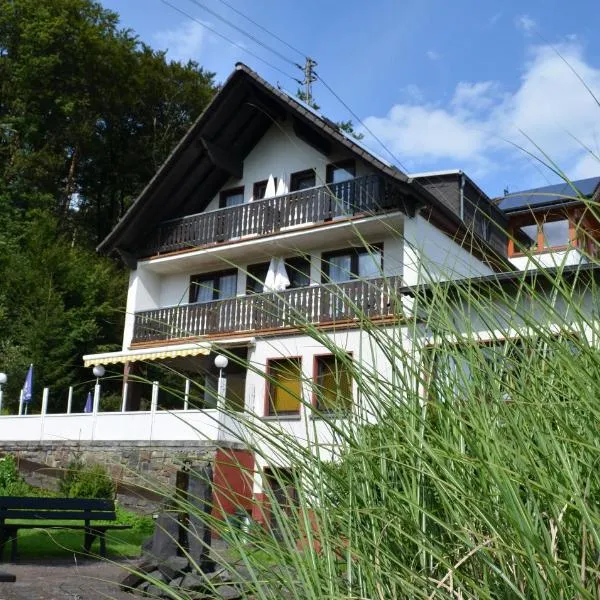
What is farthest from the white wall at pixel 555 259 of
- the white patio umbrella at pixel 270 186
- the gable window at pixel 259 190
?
the gable window at pixel 259 190

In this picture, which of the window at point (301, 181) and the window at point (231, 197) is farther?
the window at point (231, 197)

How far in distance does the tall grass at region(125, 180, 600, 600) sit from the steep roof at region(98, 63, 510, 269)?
686 inches

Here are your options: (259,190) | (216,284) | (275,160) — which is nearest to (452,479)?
(275,160)

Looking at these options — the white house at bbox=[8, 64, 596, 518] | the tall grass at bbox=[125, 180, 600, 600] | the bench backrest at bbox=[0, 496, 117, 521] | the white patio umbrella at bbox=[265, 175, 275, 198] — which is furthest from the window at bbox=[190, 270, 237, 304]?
the tall grass at bbox=[125, 180, 600, 600]

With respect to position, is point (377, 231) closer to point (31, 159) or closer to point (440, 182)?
point (440, 182)

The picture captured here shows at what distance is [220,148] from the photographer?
2245 cm

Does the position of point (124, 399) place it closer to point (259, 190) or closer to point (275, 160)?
point (259, 190)

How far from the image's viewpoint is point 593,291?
1.51 meters

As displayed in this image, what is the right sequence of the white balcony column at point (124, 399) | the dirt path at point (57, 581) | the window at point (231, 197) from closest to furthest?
the dirt path at point (57, 581)
the white balcony column at point (124, 399)
the window at point (231, 197)

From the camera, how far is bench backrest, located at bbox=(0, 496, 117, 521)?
9938 mm

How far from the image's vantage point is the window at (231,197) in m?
23.1

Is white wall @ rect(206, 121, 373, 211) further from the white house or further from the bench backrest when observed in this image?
the bench backrest

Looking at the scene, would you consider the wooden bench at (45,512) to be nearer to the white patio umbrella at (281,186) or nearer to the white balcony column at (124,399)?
the white balcony column at (124,399)

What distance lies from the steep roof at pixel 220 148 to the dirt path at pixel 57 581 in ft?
37.6
